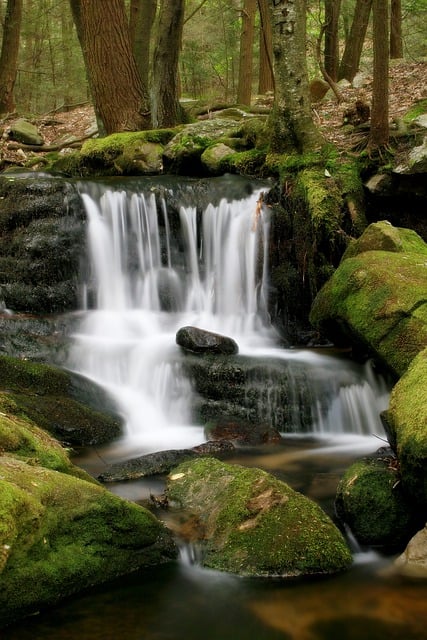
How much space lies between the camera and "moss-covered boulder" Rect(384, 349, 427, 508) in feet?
13.7

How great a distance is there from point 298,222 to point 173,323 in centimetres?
→ 248

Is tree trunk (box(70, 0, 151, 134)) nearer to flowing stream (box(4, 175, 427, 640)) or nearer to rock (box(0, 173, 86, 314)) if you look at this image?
flowing stream (box(4, 175, 427, 640))

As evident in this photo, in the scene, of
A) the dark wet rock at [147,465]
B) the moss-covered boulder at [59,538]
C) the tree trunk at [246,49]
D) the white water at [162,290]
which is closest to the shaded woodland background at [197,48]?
the tree trunk at [246,49]

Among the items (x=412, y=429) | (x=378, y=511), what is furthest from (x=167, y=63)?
(x=378, y=511)

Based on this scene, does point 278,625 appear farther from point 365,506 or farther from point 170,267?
point 170,267

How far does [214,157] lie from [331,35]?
9.14 metres

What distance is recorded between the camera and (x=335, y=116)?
13.6 metres

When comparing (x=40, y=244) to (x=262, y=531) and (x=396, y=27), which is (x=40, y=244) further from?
(x=396, y=27)

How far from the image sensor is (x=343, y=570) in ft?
13.1

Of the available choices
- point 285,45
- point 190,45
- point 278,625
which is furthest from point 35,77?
point 278,625

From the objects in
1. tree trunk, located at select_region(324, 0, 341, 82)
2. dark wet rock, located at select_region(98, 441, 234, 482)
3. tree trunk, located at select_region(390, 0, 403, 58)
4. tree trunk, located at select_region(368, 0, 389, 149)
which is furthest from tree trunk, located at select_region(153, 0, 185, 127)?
dark wet rock, located at select_region(98, 441, 234, 482)

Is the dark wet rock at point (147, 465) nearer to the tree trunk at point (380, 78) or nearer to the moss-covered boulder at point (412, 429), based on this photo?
the moss-covered boulder at point (412, 429)

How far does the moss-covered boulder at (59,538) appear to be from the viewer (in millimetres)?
3227

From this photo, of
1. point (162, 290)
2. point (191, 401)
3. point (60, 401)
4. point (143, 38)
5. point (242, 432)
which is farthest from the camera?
point (143, 38)
